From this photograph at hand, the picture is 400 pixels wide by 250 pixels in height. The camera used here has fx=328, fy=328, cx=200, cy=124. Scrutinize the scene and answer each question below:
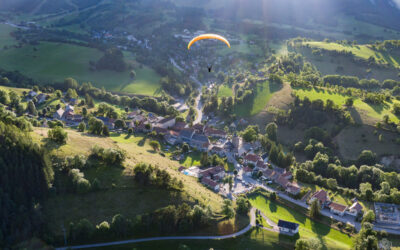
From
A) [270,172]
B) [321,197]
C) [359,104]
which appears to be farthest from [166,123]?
[359,104]

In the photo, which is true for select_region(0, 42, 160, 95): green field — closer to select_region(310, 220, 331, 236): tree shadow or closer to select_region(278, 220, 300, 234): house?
select_region(310, 220, 331, 236): tree shadow

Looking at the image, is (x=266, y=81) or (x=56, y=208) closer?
(x=56, y=208)

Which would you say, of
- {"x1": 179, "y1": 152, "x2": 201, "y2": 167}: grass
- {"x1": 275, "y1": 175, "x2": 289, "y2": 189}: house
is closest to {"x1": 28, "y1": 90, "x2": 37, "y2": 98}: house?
{"x1": 179, "y1": 152, "x2": 201, "y2": 167}: grass

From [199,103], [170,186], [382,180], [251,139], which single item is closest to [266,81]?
[199,103]

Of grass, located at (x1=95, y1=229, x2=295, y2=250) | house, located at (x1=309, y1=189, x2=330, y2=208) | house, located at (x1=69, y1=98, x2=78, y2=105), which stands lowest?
house, located at (x1=69, y1=98, x2=78, y2=105)

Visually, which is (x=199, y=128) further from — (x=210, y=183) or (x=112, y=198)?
(x=112, y=198)

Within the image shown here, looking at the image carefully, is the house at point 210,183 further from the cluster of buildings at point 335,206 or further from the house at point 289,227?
the cluster of buildings at point 335,206

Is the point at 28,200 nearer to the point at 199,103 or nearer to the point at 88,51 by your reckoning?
the point at 199,103
